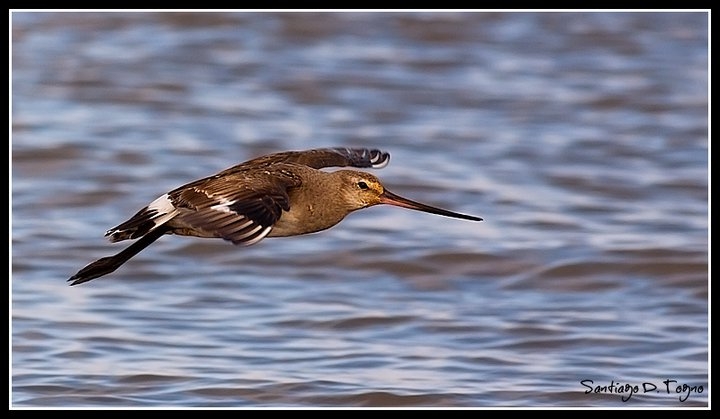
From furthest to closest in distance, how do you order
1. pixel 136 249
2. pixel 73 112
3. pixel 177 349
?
pixel 73 112, pixel 177 349, pixel 136 249

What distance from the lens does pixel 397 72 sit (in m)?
11.2

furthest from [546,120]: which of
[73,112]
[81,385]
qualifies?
[81,385]

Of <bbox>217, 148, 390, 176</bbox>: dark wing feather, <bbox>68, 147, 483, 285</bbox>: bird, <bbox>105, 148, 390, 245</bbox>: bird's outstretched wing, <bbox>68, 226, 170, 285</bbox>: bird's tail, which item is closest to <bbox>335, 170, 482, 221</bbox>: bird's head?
<bbox>68, 147, 483, 285</bbox>: bird

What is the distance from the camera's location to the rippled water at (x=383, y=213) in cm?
629

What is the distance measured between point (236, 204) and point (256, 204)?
0.07 metres

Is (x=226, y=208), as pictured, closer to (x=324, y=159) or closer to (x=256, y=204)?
(x=256, y=204)

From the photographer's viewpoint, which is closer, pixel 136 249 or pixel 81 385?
pixel 136 249

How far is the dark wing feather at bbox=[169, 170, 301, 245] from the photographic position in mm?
4719

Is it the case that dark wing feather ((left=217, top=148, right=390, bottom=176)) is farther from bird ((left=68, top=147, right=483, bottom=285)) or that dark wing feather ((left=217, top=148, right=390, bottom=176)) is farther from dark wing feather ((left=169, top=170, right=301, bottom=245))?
dark wing feather ((left=169, top=170, right=301, bottom=245))

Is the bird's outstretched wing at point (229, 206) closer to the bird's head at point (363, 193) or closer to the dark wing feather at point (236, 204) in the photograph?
Result: the dark wing feather at point (236, 204)

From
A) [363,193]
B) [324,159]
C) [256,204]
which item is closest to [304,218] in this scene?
[363,193]

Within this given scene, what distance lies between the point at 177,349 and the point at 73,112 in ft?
13.9

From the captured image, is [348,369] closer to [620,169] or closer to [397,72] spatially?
[620,169]

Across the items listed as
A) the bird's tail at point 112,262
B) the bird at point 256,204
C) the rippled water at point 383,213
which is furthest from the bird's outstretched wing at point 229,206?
the rippled water at point 383,213
